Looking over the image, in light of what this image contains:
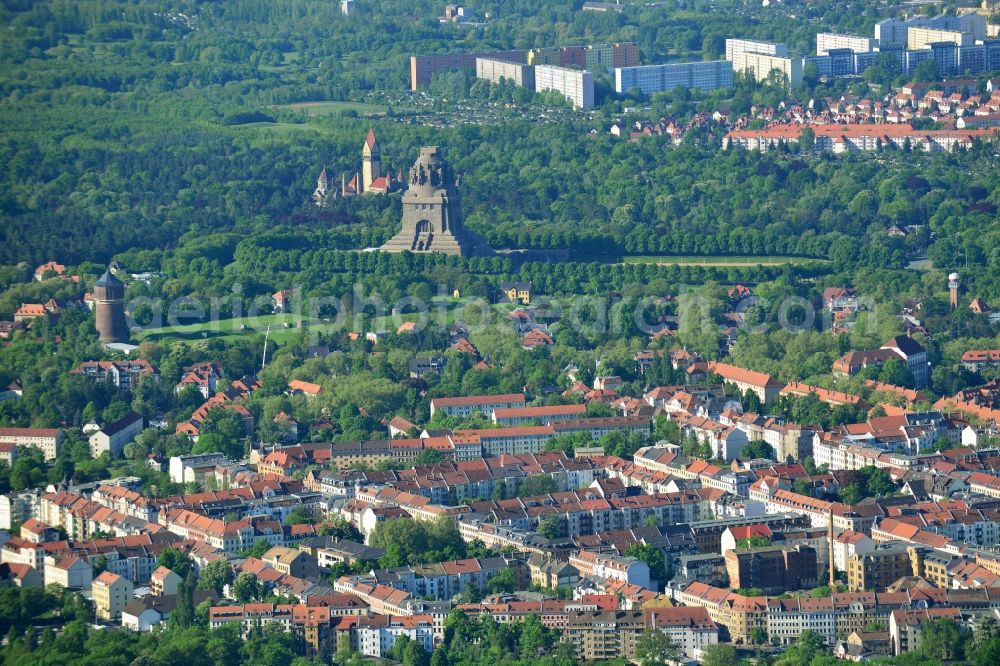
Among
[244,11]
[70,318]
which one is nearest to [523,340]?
[70,318]

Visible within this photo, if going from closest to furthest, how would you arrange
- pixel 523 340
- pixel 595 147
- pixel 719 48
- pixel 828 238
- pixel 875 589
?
1. pixel 875 589
2. pixel 523 340
3. pixel 828 238
4. pixel 595 147
5. pixel 719 48

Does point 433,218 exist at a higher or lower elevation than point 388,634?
Result: lower

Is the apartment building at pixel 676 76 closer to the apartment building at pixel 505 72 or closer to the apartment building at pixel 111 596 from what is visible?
the apartment building at pixel 505 72

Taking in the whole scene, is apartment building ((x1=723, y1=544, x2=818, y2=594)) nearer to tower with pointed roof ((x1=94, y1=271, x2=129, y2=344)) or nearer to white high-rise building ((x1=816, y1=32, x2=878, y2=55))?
tower with pointed roof ((x1=94, y1=271, x2=129, y2=344))

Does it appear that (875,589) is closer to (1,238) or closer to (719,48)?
(1,238)

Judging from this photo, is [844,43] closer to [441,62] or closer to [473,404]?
[441,62]

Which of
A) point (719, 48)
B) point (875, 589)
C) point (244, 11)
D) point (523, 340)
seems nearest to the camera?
point (875, 589)

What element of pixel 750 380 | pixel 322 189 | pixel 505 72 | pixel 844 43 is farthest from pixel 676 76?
pixel 750 380
